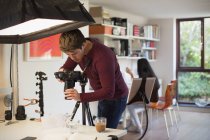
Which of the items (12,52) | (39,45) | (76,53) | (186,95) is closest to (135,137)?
(39,45)

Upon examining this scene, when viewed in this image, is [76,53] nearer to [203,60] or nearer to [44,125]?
[44,125]

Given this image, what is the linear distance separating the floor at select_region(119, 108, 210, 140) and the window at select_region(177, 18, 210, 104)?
0.87m

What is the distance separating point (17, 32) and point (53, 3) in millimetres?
665

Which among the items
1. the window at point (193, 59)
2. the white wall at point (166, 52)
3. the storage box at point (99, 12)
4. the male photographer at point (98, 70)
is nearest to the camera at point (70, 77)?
the male photographer at point (98, 70)

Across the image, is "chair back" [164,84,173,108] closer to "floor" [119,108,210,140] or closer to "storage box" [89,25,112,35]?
"floor" [119,108,210,140]

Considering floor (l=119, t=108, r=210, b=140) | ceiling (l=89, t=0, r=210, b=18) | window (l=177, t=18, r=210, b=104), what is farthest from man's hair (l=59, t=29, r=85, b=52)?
window (l=177, t=18, r=210, b=104)

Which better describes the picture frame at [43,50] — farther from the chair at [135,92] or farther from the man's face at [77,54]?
the man's face at [77,54]

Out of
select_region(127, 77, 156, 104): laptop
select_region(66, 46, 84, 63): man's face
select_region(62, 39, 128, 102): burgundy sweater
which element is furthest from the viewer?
select_region(127, 77, 156, 104): laptop

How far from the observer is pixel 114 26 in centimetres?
549

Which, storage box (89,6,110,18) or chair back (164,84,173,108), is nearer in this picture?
chair back (164,84,173,108)

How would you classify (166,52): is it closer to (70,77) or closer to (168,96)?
(168,96)

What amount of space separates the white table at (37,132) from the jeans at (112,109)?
1.14 ft

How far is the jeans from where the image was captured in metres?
2.14

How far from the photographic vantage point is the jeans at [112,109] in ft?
7.03
